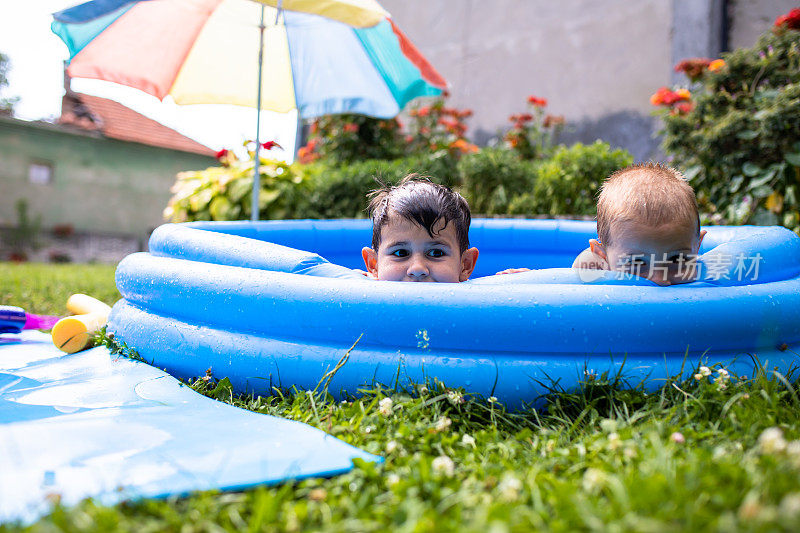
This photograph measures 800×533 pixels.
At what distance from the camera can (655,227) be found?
6.74 feet

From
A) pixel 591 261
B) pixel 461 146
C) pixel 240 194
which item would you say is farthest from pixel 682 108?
pixel 240 194

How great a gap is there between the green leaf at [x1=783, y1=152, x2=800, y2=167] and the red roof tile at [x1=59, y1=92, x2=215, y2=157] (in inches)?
709

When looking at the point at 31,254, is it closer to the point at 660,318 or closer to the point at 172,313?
the point at 172,313

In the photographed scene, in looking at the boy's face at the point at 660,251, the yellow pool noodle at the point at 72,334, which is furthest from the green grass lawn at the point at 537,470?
the yellow pool noodle at the point at 72,334

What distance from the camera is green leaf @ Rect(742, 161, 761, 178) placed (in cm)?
420

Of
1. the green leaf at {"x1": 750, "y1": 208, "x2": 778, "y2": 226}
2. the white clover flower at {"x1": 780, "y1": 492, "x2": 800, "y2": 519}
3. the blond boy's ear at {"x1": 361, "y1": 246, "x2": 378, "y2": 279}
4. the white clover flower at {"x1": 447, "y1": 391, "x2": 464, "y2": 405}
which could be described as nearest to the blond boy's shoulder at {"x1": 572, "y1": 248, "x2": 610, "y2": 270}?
the blond boy's ear at {"x1": 361, "y1": 246, "x2": 378, "y2": 279}

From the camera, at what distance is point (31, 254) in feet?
53.0

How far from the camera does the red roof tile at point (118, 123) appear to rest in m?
18.6

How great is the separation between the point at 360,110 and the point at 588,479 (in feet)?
13.4

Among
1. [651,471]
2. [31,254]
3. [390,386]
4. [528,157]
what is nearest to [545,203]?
[528,157]

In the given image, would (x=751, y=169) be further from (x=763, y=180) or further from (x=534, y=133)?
(x=534, y=133)

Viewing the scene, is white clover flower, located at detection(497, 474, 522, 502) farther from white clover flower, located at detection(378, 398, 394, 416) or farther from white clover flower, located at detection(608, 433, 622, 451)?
white clover flower, located at detection(378, 398, 394, 416)

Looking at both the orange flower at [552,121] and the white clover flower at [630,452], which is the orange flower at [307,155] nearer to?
the orange flower at [552,121]

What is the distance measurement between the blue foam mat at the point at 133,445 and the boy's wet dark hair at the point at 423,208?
100 cm
